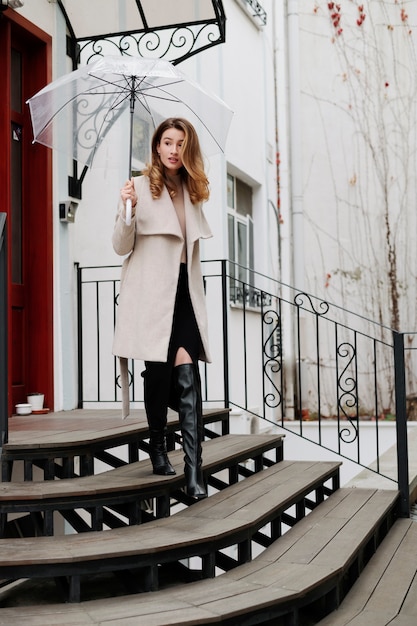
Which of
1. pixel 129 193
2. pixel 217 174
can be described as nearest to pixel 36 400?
pixel 129 193

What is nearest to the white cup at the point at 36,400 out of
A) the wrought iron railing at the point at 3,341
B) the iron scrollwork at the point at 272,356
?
the iron scrollwork at the point at 272,356

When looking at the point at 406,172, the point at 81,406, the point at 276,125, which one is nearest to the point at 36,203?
the point at 81,406

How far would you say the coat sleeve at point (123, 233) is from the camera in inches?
140

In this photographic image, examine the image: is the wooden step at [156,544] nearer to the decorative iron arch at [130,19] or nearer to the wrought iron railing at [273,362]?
the wrought iron railing at [273,362]

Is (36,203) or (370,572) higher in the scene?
(36,203)

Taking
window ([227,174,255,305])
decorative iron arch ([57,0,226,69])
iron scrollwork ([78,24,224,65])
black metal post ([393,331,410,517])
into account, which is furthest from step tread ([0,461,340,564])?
window ([227,174,255,305])

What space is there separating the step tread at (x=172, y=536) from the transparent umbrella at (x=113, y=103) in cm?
179

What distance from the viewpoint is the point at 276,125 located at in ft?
33.9

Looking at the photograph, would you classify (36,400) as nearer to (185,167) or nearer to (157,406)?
(157,406)

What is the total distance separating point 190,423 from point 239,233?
5953 mm

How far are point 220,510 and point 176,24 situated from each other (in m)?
3.70

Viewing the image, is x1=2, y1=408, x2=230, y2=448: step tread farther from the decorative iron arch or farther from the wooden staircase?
the decorative iron arch

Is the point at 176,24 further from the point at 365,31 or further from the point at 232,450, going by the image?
the point at 365,31

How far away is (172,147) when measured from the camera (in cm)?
365
